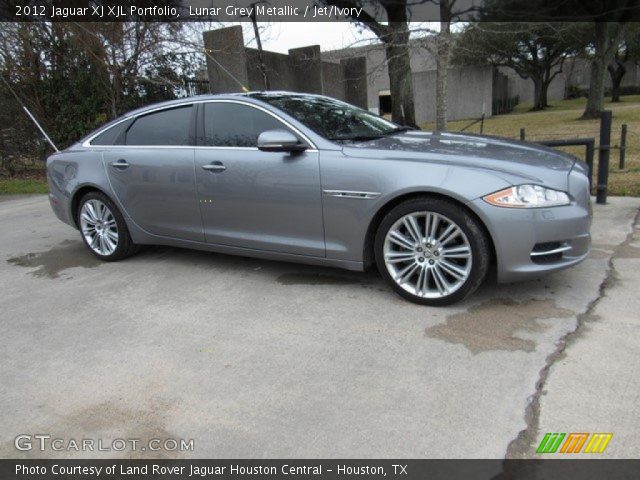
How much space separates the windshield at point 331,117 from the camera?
427cm

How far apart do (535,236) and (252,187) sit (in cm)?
216

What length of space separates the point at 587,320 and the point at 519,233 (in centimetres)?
72

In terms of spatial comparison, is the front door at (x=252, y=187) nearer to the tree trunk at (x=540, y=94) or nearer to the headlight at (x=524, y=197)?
the headlight at (x=524, y=197)

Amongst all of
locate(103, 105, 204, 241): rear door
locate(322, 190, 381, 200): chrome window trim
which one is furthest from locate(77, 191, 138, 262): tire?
locate(322, 190, 381, 200): chrome window trim

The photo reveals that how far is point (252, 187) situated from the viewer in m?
4.25

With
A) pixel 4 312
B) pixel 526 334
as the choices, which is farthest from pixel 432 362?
pixel 4 312

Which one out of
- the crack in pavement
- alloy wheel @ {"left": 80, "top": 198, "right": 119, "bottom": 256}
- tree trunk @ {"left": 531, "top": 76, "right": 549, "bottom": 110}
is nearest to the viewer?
Result: the crack in pavement

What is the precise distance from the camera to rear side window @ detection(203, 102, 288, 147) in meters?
4.32

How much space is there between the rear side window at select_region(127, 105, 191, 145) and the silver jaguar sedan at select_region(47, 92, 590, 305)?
0.01 metres

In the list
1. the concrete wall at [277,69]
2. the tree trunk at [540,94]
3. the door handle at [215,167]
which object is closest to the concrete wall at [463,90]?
the tree trunk at [540,94]

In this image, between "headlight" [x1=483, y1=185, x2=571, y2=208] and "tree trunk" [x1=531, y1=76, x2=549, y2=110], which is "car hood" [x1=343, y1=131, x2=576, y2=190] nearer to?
"headlight" [x1=483, y1=185, x2=571, y2=208]

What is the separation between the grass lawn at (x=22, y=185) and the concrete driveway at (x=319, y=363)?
7.11m

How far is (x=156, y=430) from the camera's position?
101 inches

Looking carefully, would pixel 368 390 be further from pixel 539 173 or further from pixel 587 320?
pixel 539 173
